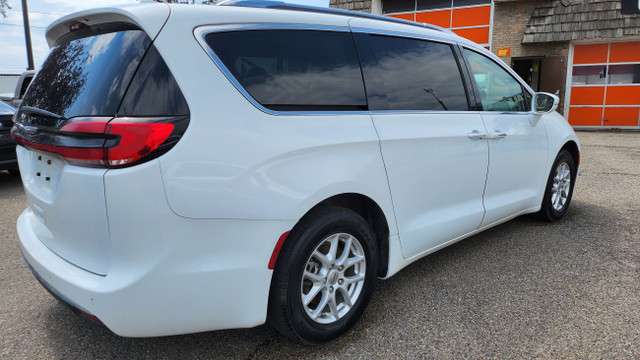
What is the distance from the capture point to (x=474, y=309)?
275 centimetres

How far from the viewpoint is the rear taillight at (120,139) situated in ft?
5.69

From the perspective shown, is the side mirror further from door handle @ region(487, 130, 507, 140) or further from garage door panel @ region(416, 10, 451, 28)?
garage door panel @ region(416, 10, 451, 28)

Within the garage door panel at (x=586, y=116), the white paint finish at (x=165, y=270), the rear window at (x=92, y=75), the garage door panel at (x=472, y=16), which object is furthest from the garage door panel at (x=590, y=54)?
the rear window at (x=92, y=75)

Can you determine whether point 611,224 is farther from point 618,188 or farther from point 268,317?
point 268,317

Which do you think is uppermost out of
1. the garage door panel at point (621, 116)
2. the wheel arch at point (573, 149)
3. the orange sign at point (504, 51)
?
the orange sign at point (504, 51)

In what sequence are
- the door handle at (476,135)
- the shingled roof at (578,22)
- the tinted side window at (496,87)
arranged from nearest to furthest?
the door handle at (476,135) → the tinted side window at (496,87) → the shingled roof at (578,22)

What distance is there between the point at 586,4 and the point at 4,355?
16266mm

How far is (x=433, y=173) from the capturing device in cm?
284

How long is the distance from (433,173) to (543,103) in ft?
5.86

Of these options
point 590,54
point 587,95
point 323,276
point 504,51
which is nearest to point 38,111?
point 323,276

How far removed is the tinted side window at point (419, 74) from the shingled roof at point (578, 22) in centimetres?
1310

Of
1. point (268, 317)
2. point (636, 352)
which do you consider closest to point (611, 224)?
point (636, 352)

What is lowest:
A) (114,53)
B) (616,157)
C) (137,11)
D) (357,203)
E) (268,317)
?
(616,157)

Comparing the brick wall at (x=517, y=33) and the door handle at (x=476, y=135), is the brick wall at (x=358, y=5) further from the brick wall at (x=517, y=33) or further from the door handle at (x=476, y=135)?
the door handle at (x=476, y=135)
